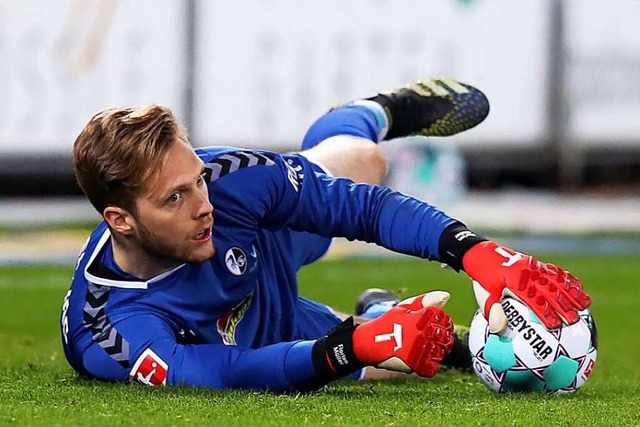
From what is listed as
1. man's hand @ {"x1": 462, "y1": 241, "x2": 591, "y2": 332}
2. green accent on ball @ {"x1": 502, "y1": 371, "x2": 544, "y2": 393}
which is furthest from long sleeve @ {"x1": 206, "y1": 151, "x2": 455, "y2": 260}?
green accent on ball @ {"x1": 502, "y1": 371, "x2": 544, "y2": 393}

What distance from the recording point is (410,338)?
4.10 metres

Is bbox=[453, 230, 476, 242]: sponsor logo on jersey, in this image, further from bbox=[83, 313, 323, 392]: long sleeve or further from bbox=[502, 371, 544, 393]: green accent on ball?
bbox=[83, 313, 323, 392]: long sleeve

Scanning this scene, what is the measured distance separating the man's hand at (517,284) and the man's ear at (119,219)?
1071 mm

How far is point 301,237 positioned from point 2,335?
2.17m

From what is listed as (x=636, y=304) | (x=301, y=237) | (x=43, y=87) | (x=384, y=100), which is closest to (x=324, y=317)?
(x=301, y=237)

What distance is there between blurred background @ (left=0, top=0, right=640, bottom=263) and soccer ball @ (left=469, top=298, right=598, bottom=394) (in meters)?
8.70

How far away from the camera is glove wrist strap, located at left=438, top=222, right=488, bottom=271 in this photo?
4457mm

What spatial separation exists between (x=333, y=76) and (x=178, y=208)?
10082 mm

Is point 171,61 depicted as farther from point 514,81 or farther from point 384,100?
point 384,100

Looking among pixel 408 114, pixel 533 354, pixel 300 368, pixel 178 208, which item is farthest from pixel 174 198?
pixel 408 114

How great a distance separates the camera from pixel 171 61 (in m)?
14.3

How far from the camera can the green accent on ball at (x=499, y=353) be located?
453cm

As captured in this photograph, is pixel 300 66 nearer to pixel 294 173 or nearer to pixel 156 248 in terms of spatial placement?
pixel 294 173

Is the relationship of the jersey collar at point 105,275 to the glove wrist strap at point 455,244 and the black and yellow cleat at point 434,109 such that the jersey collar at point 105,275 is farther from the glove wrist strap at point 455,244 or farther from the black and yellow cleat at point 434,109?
the black and yellow cleat at point 434,109
